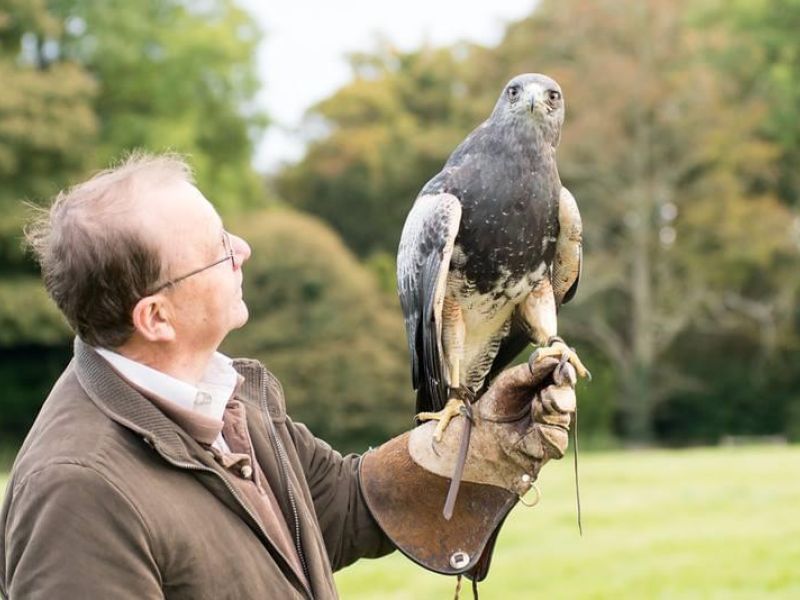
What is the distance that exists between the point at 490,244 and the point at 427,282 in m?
0.20

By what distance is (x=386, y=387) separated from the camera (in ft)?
66.4

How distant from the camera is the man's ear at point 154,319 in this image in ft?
6.67

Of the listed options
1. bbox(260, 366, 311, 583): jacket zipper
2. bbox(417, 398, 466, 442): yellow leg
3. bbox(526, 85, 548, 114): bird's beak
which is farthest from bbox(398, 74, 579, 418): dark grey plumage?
bbox(260, 366, 311, 583): jacket zipper

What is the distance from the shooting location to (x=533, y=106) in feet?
9.78

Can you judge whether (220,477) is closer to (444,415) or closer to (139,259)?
(139,259)

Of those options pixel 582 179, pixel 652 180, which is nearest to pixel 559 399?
pixel 582 179

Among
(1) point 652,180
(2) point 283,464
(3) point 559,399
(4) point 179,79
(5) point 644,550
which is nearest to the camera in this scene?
(2) point 283,464

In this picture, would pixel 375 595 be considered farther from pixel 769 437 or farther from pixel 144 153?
pixel 769 437

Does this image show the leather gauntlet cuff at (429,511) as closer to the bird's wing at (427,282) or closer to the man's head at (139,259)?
the bird's wing at (427,282)

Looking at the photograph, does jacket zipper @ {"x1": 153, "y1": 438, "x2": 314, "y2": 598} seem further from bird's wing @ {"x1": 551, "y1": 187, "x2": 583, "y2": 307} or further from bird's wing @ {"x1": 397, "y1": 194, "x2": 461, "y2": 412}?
bird's wing @ {"x1": 551, "y1": 187, "x2": 583, "y2": 307}

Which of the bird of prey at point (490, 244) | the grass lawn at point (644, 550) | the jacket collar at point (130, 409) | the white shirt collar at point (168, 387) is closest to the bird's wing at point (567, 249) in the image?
the bird of prey at point (490, 244)

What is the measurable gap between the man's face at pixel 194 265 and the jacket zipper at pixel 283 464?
28 centimetres

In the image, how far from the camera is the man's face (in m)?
2.04

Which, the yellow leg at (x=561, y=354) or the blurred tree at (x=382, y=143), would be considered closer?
the yellow leg at (x=561, y=354)
